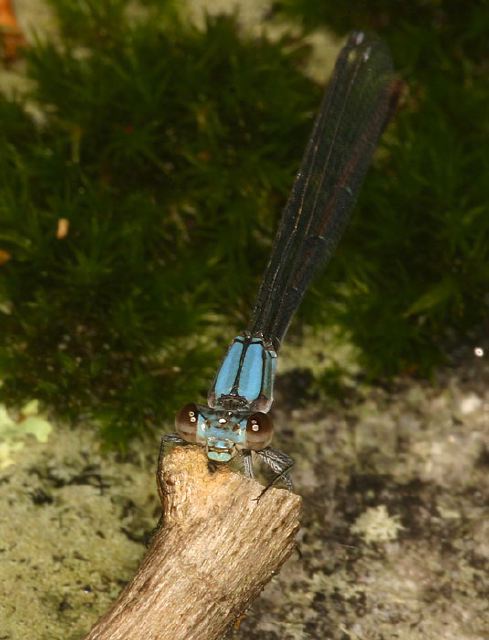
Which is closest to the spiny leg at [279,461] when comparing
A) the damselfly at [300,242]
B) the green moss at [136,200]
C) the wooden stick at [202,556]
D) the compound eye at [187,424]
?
the damselfly at [300,242]

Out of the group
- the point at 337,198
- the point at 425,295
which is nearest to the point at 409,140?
the point at 337,198

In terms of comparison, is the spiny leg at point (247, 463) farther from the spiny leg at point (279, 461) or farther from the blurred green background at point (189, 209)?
the blurred green background at point (189, 209)

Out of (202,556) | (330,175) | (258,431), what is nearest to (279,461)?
(258,431)

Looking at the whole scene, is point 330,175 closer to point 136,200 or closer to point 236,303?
point 236,303

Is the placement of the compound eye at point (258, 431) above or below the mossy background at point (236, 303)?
below

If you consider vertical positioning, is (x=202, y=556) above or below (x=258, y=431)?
below

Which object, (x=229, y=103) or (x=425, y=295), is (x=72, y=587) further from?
(x=229, y=103)
